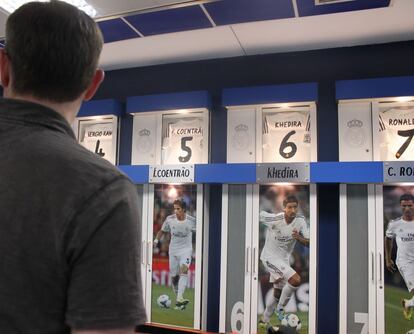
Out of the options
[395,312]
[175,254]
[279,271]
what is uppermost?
[175,254]

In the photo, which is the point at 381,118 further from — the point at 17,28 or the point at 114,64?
the point at 17,28

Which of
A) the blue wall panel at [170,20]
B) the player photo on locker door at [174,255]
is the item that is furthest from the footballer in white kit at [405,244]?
the blue wall panel at [170,20]

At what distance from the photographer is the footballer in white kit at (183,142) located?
4359 millimetres

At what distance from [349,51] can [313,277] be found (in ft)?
7.91

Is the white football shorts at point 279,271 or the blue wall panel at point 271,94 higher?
the blue wall panel at point 271,94

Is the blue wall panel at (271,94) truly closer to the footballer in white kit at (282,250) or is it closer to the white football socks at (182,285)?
the footballer in white kit at (282,250)

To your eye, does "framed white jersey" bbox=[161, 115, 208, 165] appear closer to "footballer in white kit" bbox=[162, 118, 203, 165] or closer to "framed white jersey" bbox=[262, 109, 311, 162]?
"footballer in white kit" bbox=[162, 118, 203, 165]

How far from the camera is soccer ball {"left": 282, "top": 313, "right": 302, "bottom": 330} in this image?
3730 mm

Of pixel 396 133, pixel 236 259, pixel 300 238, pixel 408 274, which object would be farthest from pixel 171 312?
pixel 396 133

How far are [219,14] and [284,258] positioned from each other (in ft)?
7.65

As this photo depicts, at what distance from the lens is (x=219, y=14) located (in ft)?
11.2

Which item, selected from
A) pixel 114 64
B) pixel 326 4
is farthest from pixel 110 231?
pixel 114 64

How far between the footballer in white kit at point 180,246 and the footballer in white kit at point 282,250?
795 millimetres

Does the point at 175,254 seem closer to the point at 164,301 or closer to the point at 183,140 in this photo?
the point at 164,301
